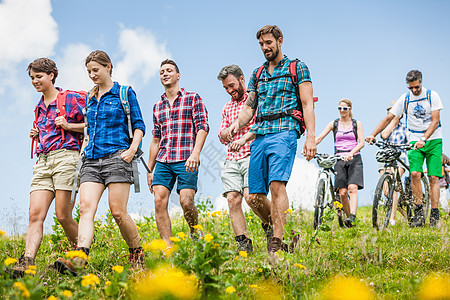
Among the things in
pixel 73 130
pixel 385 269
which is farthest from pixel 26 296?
pixel 385 269

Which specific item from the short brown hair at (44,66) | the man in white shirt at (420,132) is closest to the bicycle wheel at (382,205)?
the man in white shirt at (420,132)

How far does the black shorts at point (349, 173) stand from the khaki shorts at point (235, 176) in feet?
10.5

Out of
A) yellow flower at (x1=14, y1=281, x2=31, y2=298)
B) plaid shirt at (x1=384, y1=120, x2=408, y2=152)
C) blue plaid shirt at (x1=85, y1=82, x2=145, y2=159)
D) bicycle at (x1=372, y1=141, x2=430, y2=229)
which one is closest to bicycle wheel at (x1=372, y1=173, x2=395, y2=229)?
bicycle at (x1=372, y1=141, x2=430, y2=229)

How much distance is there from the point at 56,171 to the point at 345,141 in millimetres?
5277

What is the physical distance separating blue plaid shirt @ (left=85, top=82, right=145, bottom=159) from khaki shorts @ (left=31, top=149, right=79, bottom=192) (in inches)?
15.4

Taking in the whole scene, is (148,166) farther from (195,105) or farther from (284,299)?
(284,299)

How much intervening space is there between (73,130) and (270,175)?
2243 millimetres

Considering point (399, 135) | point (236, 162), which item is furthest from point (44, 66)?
point (399, 135)

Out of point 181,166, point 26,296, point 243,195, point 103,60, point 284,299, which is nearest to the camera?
point 26,296

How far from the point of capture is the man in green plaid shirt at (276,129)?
4301mm

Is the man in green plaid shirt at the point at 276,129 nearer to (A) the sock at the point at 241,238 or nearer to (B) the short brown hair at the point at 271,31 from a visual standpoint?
(B) the short brown hair at the point at 271,31

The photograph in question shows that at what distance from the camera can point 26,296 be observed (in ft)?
7.22

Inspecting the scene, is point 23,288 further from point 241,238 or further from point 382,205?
point 382,205

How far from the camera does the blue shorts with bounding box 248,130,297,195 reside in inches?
169
